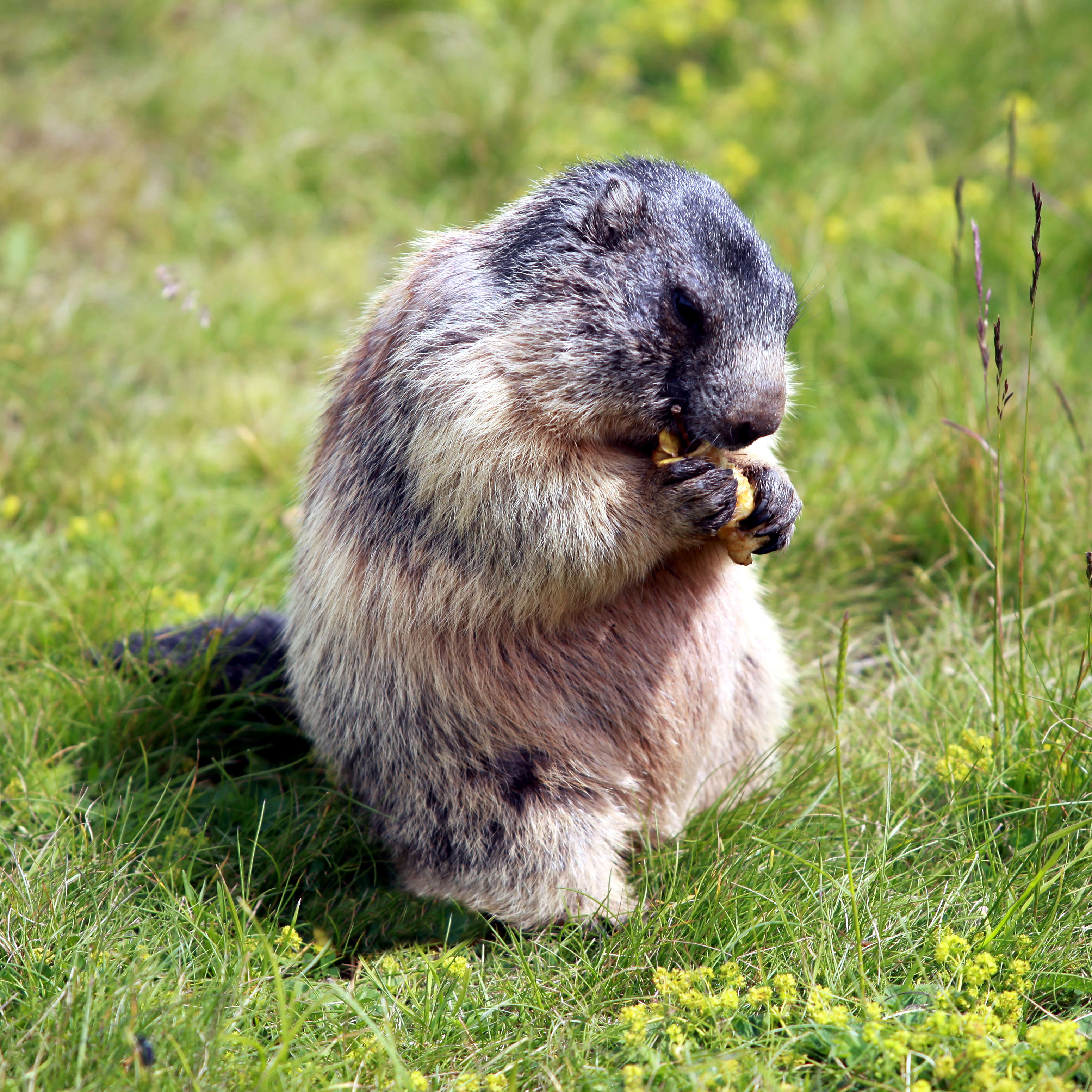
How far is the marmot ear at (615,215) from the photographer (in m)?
3.72

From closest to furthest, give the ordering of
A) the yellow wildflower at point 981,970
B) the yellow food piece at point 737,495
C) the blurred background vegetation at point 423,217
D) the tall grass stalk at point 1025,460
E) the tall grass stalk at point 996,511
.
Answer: the yellow wildflower at point 981,970, the tall grass stalk at point 1025,460, the tall grass stalk at point 996,511, the yellow food piece at point 737,495, the blurred background vegetation at point 423,217

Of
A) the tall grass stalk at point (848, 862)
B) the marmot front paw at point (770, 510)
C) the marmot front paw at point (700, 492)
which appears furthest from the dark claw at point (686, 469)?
the tall grass stalk at point (848, 862)

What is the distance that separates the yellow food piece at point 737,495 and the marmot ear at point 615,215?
694 mm

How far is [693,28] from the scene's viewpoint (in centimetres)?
870

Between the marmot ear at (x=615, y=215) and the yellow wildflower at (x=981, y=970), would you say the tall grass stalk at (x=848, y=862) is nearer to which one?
the yellow wildflower at (x=981, y=970)

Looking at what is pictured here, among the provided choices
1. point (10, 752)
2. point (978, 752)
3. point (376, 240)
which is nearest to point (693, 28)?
point (376, 240)

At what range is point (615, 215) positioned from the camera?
3.73 m

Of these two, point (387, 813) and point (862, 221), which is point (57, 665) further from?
point (862, 221)

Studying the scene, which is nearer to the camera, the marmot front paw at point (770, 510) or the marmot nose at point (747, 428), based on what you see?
the marmot nose at point (747, 428)

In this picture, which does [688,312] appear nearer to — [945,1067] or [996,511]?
[996,511]

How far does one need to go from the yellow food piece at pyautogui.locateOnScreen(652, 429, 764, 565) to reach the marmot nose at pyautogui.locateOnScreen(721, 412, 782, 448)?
0.26ft

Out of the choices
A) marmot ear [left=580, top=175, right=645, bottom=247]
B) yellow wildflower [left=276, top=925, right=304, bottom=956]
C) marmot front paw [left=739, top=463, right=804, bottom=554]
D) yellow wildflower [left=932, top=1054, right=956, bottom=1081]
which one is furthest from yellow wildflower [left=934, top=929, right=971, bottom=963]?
marmot ear [left=580, top=175, right=645, bottom=247]

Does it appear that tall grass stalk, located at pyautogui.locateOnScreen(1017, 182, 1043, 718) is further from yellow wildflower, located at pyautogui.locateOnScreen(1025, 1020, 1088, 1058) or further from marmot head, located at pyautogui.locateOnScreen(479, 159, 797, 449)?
yellow wildflower, located at pyautogui.locateOnScreen(1025, 1020, 1088, 1058)

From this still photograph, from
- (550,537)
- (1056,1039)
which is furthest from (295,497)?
(1056,1039)
